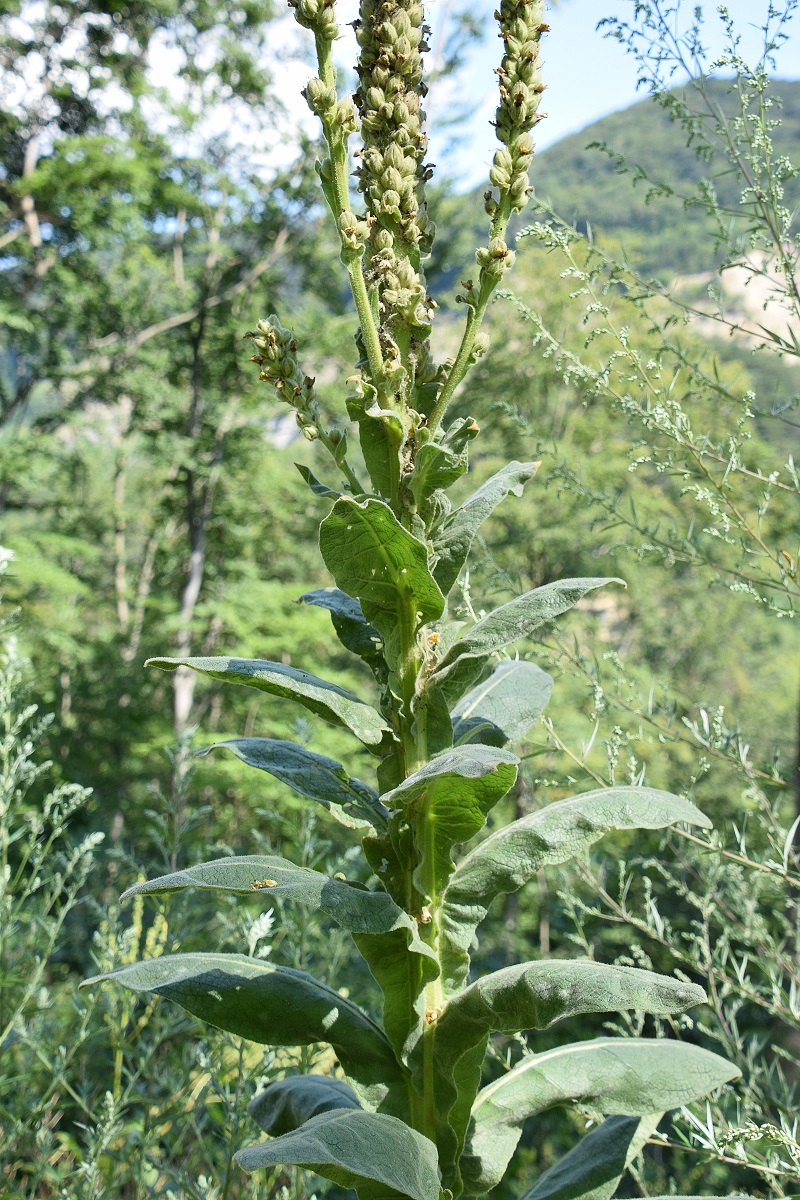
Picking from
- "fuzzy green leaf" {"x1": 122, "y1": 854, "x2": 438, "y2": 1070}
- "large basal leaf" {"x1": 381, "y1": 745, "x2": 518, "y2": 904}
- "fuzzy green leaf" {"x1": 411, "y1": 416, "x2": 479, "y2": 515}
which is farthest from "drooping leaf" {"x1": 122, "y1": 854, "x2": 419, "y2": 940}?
"fuzzy green leaf" {"x1": 411, "y1": 416, "x2": 479, "y2": 515}

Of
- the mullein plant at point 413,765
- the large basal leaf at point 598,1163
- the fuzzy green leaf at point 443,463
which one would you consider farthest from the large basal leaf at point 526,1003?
the fuzzy green leaf at point 443,463

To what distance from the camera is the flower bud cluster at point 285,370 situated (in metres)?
1.31

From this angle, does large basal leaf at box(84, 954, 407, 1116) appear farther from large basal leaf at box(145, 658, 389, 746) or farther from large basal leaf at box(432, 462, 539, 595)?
large basal leaf at box(432, 462, 539, 595)

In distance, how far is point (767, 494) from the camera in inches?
82.3

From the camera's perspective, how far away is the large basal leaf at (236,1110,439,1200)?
1.00m

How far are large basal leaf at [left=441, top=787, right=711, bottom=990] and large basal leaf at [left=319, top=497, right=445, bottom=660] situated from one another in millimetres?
378

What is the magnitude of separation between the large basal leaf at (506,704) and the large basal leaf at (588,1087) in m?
0.59

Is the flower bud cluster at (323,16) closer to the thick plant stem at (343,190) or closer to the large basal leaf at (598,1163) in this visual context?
the thick plant stem at (343,190)

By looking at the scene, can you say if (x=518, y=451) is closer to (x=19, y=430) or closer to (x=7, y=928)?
(x=19, y=430)

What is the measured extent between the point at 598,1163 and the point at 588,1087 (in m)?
0.22

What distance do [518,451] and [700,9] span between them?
39.8 ft

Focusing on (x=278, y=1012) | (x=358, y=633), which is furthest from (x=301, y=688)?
(x=278, y=1012)

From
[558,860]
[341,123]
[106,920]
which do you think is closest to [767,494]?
[558,860]

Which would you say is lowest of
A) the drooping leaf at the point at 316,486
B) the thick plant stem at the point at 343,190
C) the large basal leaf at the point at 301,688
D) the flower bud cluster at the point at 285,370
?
the large basal leaf at the point at 301,688
